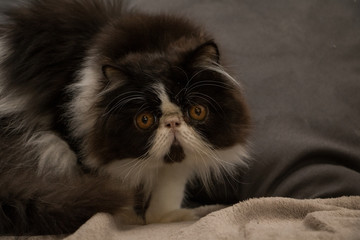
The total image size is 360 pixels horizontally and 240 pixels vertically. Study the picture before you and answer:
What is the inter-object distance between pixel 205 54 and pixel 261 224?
48 centimetres

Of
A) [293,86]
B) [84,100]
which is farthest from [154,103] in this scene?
[293,86]

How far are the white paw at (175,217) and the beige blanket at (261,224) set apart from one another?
0.24 feet

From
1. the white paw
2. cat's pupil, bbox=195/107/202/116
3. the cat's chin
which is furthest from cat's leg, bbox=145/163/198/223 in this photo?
cat's pupil, bbox=195/107/202/116

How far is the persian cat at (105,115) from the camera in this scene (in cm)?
124

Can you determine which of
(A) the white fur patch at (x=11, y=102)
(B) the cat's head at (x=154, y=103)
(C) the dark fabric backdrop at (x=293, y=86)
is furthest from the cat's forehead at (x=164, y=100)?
(A) the white fur patch at (x=11, y=102)

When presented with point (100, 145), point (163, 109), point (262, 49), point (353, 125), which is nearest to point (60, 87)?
point (100, 145)

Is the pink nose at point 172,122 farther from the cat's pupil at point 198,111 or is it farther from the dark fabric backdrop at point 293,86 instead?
the dark fabric backdrop at point 293,86

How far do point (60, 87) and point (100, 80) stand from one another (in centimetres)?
15

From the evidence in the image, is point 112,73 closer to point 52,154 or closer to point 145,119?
point 145,119

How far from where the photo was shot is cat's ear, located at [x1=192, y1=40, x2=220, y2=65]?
4.16 feet

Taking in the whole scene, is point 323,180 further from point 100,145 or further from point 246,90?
point 100,145

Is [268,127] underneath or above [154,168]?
above

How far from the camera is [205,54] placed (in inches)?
50.4

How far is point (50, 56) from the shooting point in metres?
1.42
